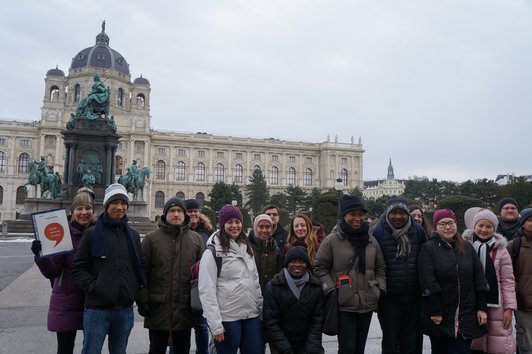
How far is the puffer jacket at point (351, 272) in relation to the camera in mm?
4051

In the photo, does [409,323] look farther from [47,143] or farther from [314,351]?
[47,143]

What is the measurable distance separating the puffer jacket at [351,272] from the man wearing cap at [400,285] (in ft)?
0.48

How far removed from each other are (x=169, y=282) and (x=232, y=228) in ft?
2.64

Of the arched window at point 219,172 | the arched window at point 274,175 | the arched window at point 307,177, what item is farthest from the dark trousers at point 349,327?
the arched window at point 307,177

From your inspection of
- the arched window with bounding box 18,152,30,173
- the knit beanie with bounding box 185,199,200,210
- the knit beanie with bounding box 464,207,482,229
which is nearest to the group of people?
the knit beanie with bounding box 464,207,482,229

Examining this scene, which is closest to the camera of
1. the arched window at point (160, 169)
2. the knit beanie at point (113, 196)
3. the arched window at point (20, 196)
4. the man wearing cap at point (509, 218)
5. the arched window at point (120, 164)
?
the knit beanie at point (113, 196)

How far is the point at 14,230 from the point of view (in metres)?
26.0

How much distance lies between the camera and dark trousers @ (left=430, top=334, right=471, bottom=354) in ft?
13.7

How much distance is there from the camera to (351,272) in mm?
4121

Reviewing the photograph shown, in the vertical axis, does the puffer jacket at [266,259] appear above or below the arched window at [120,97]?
below

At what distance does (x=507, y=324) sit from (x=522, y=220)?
3.72ft

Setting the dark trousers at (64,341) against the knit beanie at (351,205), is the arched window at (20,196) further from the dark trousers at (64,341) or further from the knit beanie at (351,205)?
the knit beanie at (351,205)

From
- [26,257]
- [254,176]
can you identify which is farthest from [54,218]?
[254,176]

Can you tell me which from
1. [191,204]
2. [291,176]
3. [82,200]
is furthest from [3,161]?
[82,200]
